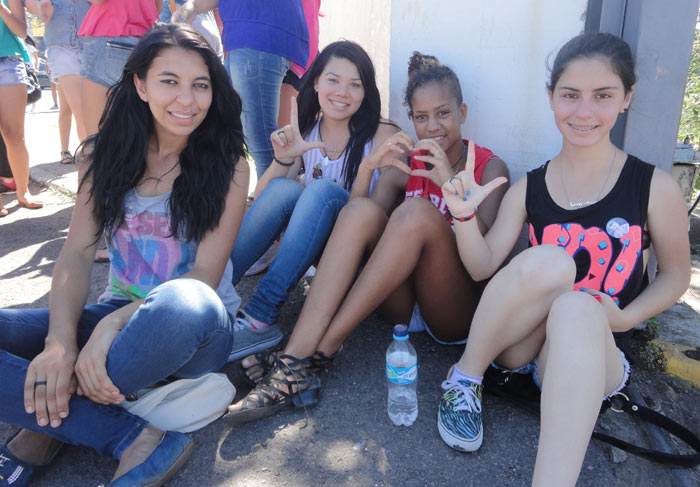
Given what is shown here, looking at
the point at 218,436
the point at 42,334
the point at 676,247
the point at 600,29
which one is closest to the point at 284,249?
the point at 218,436

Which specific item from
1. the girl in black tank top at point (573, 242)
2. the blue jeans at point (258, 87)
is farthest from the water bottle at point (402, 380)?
the blue jeans at point (258, 87)

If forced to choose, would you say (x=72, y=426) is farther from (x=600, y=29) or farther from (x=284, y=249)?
(x=600, y=29)

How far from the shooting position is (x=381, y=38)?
201 inches

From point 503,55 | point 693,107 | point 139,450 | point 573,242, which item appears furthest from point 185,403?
point 693,107

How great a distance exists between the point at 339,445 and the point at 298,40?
254 centimetres

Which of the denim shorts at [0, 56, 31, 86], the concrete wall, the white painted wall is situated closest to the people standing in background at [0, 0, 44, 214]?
the denim shorts at [0, 56, 31, 86]

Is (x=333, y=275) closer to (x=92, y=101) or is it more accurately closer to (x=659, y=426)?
(x=659, y=426)

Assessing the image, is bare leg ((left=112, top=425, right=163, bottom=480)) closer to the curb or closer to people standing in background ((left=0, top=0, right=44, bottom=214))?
the curb

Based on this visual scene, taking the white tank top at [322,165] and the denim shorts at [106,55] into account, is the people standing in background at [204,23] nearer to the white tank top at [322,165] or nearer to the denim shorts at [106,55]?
the denim shorts at [106,55]

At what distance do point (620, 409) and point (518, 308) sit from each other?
0.58 meters

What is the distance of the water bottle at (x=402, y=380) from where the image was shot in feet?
6.62

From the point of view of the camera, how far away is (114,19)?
11.7 feet

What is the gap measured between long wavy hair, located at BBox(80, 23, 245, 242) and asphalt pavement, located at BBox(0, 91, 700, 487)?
82cm

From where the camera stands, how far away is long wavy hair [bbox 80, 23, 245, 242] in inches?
82.9
